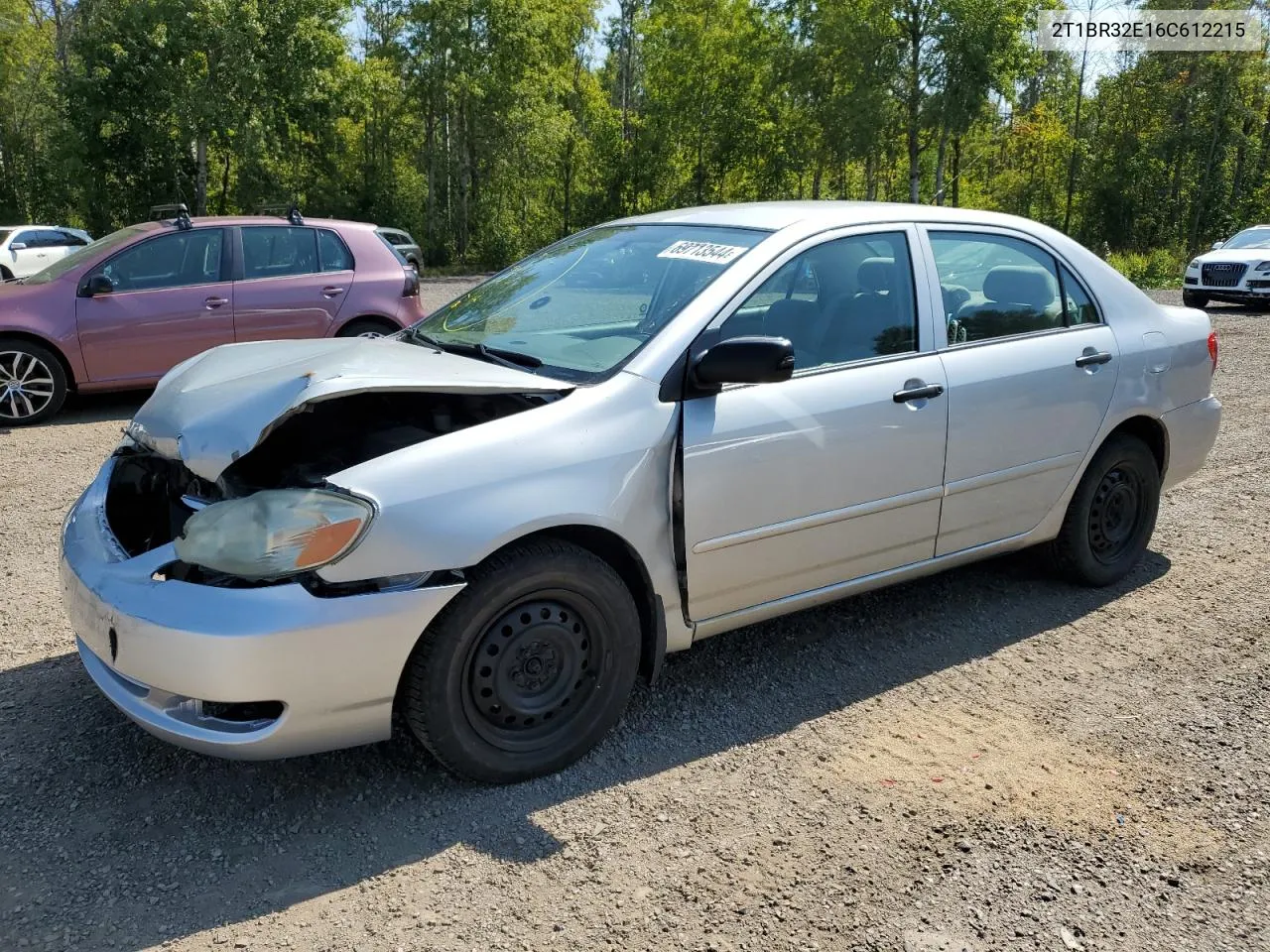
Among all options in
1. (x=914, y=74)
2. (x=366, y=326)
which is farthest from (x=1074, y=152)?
(x=366, y=326)

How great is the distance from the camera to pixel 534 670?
306 cm

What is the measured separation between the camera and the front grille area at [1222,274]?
17.5 metres

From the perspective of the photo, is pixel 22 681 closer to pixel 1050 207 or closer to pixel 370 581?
pixel 370 581

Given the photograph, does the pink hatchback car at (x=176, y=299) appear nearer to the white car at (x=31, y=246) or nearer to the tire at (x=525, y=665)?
the tire at (x=525, y=665)

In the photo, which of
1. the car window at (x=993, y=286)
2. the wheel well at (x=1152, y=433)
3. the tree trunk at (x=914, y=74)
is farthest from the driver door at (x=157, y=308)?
the tree trunk at (x=914, y=74)

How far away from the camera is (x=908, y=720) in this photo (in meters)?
3.60

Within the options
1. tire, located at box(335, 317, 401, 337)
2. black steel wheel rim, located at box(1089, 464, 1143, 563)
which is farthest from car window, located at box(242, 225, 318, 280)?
black steel wheel rim, located at box(1089, 464, 1143, 563)

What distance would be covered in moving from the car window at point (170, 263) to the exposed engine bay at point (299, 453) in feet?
18.0

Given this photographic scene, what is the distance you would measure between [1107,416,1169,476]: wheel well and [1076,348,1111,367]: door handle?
0.36m

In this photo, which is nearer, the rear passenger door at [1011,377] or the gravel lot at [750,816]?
the gravel lot at [750,816]

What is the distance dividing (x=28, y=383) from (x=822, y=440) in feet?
23.5

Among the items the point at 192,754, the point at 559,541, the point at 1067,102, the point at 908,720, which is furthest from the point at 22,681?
the point at 1067,102

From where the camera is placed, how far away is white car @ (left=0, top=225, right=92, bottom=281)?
58.2 feet

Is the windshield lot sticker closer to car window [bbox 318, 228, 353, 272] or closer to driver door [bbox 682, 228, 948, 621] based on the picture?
driver door [bbox 682, 228, 948, 621]
